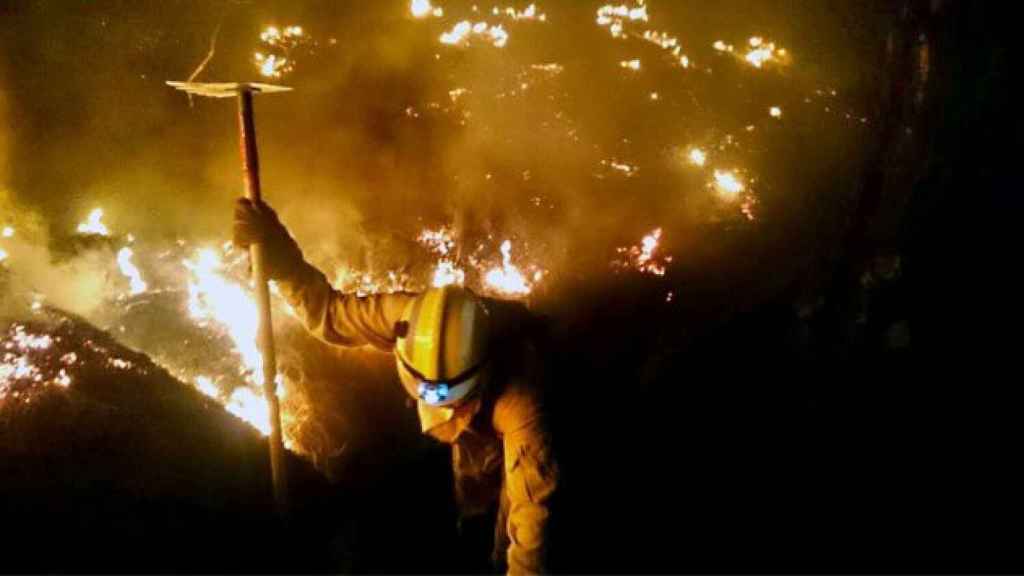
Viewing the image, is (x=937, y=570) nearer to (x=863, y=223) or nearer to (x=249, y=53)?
(x=863, y=223)

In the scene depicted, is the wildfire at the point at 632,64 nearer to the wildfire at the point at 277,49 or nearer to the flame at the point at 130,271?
the wildfire at the point at 277,49

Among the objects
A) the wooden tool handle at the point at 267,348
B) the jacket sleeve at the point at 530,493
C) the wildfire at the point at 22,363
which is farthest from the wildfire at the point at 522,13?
the wildfire at the point at 22,363

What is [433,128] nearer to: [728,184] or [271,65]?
[271,65]

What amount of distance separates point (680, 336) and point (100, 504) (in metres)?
3.91

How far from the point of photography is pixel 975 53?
3854mm

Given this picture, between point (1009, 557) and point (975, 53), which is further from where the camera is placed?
point (1009, 557)

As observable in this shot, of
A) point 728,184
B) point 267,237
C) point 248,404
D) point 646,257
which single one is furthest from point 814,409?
point 248,404

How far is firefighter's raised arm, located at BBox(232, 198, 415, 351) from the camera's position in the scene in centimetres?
343

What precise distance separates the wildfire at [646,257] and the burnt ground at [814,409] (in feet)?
0.46

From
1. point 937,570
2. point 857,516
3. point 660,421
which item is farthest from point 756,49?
point 937,570

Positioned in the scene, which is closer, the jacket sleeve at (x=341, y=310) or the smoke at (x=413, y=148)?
the jacket sleeve at (x=341, y=310)

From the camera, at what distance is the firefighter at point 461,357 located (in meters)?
2.90

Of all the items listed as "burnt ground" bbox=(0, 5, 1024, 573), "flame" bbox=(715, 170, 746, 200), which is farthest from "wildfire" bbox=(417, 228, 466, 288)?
"flame" bbox=(715, 170, 746, 200)

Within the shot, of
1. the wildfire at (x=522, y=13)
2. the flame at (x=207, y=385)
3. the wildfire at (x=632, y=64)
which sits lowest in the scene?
the flame at (x=207, y=385)
